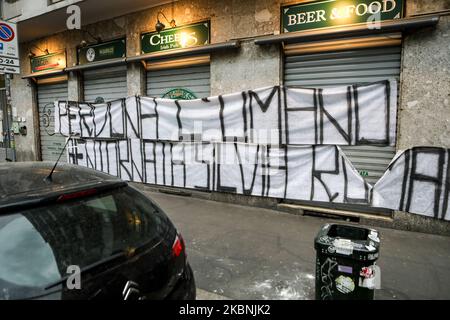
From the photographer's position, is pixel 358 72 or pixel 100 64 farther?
pixel 100 64

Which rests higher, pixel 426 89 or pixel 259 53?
pixel 259 53

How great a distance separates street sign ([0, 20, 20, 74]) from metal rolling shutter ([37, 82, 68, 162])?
2.85m

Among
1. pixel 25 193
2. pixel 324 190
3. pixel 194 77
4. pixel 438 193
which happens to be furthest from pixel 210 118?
pixel 25 193

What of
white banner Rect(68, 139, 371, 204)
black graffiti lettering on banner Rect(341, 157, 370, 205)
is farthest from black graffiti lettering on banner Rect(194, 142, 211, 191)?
black graffiti lettering on banner Rect(341, 157, 370, 205)

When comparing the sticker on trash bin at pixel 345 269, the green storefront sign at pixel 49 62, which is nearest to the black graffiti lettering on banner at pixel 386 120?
the sticker on trash bin at pixel 345 269

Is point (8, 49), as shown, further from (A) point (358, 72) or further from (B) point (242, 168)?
(A) point (358, 72)

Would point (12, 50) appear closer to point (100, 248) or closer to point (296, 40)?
point (296, 40)

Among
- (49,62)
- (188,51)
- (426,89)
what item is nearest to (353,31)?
(426,89)

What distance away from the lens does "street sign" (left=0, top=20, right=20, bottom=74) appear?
22.7 ft

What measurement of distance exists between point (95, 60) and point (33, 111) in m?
3.91

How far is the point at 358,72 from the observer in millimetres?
5395

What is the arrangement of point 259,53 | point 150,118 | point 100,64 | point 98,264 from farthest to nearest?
1. point 100,64
2. point 150,118
3. point 259,53
4. point 98,264

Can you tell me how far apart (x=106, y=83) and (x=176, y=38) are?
9.44ft

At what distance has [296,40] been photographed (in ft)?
Answer: 18.5
